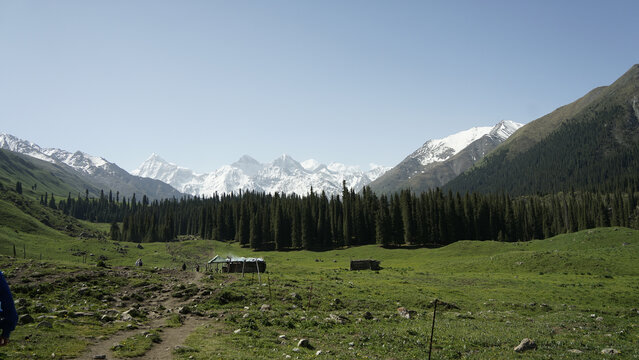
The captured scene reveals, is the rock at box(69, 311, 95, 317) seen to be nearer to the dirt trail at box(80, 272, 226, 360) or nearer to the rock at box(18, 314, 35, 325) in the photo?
the rock at box(18, 314, 35, 325)

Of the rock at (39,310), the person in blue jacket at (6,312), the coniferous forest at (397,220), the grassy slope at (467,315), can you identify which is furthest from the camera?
the coniferous forest at (397,220)

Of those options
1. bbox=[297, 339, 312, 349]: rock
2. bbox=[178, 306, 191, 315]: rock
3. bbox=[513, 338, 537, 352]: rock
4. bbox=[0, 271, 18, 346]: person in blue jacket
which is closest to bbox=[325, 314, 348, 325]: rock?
bbox=[297, 339, 312, 349]: rock

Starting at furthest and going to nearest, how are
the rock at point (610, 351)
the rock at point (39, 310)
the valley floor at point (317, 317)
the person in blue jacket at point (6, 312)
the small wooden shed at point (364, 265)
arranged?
the small wooden shed at point (364, 265) → the rock at point (39, 310) → the valley floor at point (317, 317) → the rock at point (610, 351) → the person in blue jacket at point (6, 312)

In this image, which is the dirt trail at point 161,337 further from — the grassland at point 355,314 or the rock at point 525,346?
the rock at point 525,346

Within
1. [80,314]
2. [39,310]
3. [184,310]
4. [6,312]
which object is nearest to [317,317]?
[184,310]

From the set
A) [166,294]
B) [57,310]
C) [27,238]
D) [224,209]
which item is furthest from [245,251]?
[57,310]

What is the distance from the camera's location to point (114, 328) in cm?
2002

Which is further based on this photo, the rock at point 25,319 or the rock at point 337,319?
the rock at point 337,319

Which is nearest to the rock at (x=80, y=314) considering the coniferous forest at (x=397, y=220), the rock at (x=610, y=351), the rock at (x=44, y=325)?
the rock at (x=44, y=325)

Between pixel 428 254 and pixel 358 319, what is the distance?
236 feet

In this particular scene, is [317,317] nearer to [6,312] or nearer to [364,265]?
[6,312]

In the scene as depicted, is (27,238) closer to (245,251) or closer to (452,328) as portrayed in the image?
(245,251)

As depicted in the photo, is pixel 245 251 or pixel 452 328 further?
pixel 245 251

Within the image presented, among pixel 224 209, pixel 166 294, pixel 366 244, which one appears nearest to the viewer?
pixel 166 294
